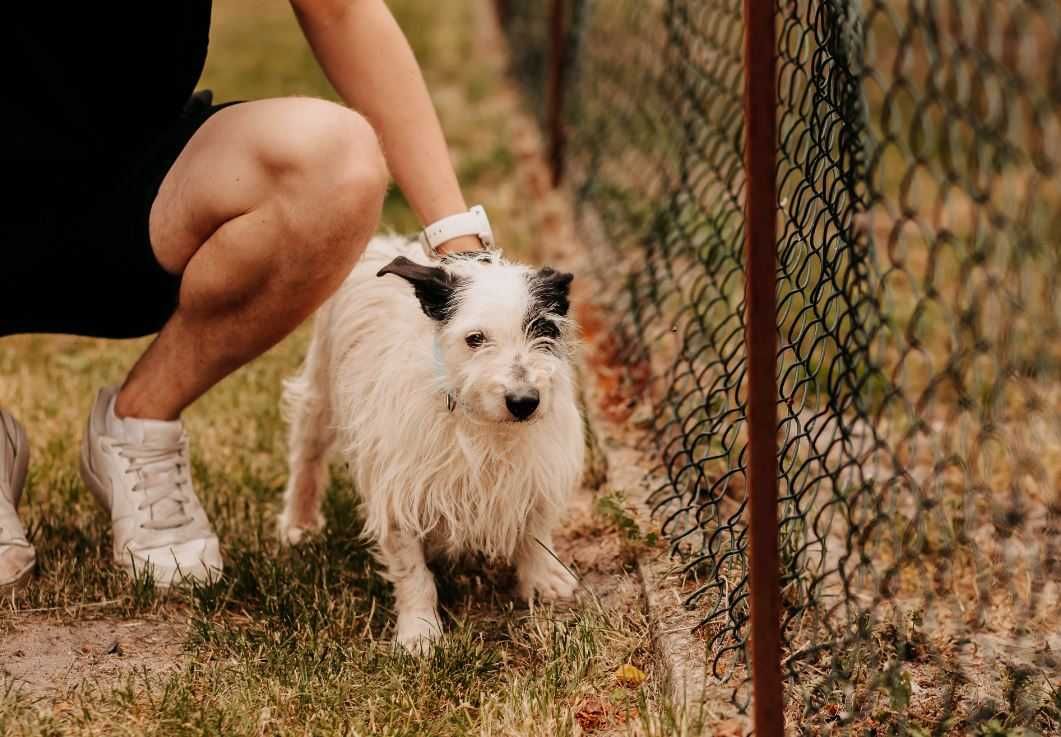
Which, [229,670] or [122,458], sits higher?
[122,458]

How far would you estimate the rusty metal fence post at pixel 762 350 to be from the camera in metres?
1.79

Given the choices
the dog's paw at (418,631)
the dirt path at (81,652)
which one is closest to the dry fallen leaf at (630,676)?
the dog's paw at (418,631)

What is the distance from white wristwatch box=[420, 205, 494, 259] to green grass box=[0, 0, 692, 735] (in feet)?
2.31

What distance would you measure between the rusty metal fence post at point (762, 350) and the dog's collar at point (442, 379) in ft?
2.63

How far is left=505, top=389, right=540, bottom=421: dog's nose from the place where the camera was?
2.39 metres

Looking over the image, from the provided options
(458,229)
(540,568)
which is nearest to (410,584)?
(540,568)

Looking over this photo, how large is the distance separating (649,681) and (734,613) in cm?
20

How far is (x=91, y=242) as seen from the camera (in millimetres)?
2721

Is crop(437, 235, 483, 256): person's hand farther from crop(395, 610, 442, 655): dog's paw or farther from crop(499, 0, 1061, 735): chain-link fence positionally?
crop(395, 610, 442, 655): dog's paw

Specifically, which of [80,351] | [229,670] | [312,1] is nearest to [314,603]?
[229,670]

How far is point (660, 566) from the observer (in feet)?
9.06

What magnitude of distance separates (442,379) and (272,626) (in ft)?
2.06

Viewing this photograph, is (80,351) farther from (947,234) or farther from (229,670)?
(947,234)

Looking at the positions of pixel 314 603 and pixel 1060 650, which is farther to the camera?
pixel 314 603
